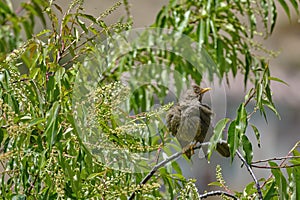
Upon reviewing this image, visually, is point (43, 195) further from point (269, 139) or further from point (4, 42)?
point (269, 139)

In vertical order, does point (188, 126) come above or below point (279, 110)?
below

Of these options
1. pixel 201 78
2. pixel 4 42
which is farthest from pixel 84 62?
pixel 4 42

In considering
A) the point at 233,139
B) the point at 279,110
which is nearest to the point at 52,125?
the point at 233,139

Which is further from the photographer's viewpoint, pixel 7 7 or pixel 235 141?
pixel 235 141

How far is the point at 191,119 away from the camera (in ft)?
4.63

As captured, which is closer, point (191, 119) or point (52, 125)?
point (52, 125)

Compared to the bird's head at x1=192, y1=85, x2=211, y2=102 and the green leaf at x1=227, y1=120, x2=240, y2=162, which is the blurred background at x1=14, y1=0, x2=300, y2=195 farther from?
the green leaf at x1=227, y1=120, x2=240, y2=162

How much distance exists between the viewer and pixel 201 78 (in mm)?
1268

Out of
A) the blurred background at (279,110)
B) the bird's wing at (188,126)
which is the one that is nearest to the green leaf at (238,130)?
the bird's wing at (188,126)

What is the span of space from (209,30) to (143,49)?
0.43 feet

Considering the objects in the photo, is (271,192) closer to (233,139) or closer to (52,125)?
(233,139)

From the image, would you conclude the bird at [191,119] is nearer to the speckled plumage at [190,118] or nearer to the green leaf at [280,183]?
the speckled plumage at [190,118]

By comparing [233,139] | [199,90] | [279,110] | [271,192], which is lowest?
[271,192]

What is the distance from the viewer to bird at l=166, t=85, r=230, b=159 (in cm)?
132
